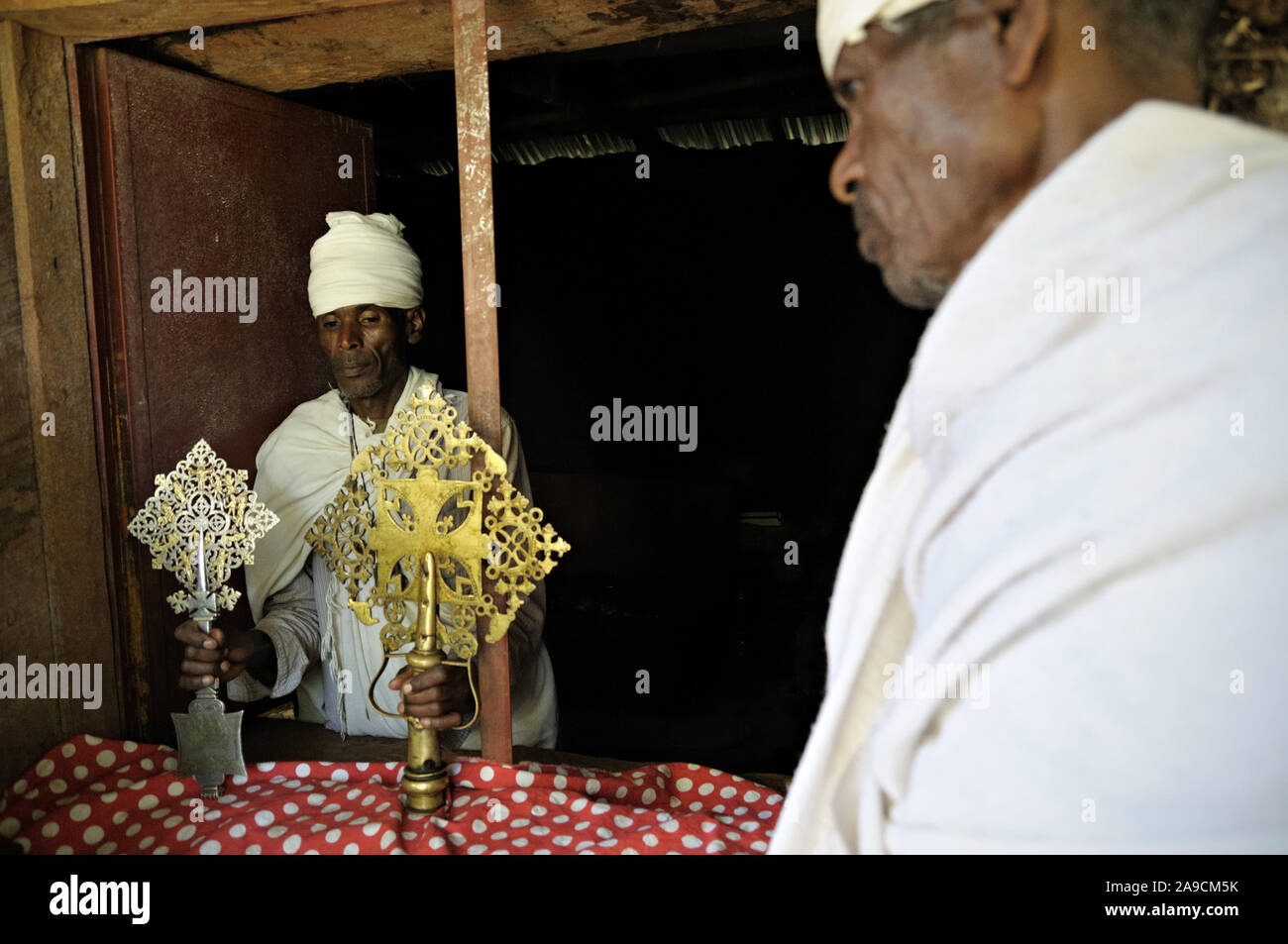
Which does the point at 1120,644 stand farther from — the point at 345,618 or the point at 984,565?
the point at 345,618

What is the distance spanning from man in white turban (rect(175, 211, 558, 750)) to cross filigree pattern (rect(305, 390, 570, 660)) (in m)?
0.46

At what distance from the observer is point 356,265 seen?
227 cm

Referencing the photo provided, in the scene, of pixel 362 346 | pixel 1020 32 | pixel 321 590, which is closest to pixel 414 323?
pixel 362 346

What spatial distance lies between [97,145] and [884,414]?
4650 millimetres

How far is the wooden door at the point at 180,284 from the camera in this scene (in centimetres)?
202

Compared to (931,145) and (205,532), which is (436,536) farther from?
(931,145)

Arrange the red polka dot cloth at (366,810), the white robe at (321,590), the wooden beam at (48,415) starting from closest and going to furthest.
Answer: the red polka dot cloth at (366,810)
the wooden beam at (48,415)
the white robe at (321,590)

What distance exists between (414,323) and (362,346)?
7.2 inches

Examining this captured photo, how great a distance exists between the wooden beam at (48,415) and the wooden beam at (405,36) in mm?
322

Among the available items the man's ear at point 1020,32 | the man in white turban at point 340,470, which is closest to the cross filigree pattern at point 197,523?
the man in white turban at point 340,470

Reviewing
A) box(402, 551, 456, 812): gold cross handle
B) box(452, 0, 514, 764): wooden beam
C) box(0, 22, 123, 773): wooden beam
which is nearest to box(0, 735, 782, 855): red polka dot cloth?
box(402, 551, 456, 812): gold cross handle

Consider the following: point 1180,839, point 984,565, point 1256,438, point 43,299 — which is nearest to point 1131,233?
point 1256,438

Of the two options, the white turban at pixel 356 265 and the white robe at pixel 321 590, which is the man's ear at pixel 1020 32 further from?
the white turban at pixel 356 265

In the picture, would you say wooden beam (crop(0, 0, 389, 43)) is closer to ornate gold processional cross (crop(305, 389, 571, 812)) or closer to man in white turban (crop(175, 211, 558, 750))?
man in white turban (crop(175, 211, 558, 750))
